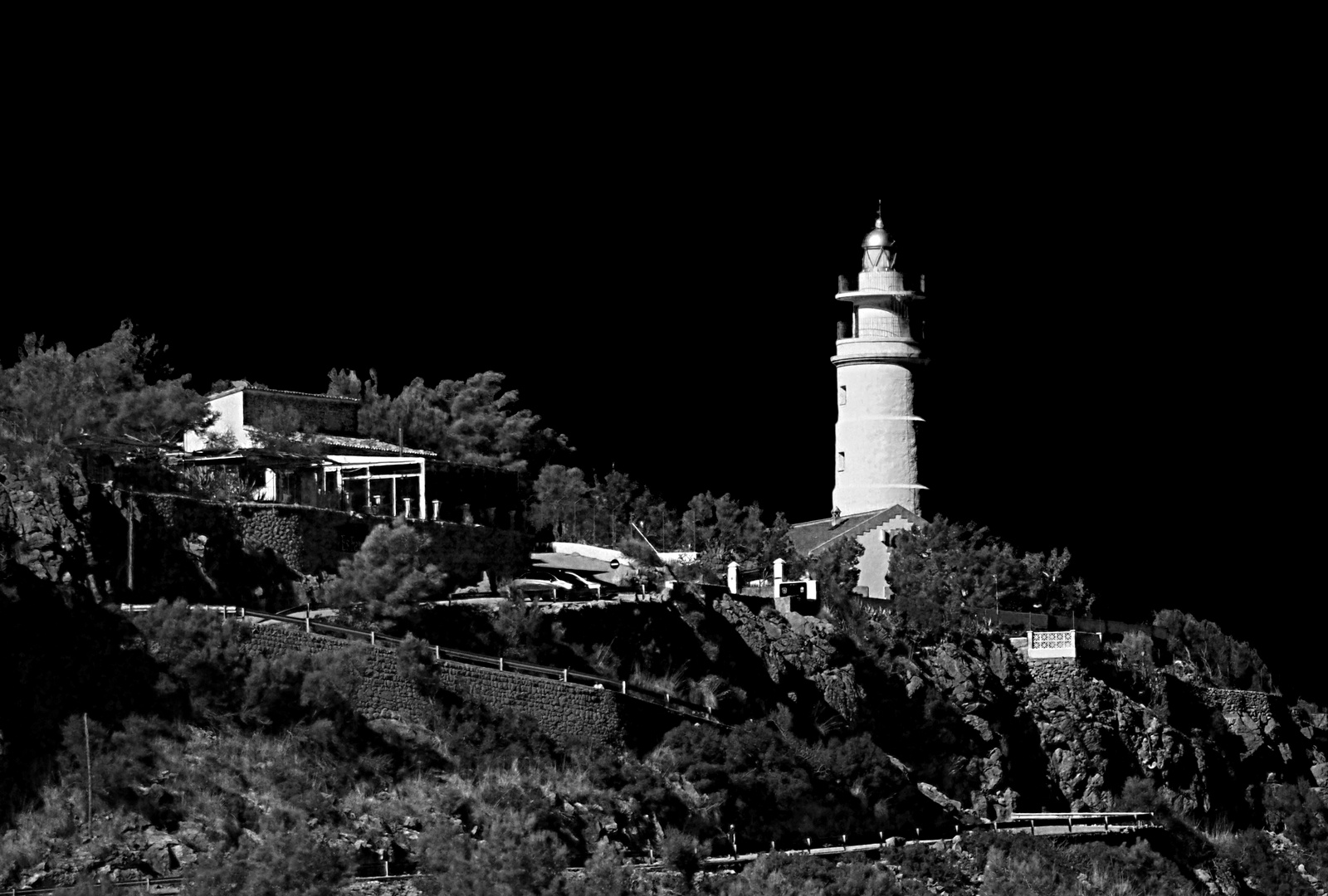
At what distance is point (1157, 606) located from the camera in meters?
101

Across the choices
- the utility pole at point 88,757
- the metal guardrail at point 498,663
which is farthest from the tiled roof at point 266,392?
the utility pole at point 88,757

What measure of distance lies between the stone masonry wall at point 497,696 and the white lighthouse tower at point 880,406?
29781 mm

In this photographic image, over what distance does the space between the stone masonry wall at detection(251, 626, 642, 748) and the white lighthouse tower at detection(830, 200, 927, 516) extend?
29.8 m

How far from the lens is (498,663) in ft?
197

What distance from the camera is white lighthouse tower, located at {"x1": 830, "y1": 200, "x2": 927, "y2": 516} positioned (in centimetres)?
9031

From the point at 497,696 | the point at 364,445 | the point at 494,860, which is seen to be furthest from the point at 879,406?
the point at 494,860

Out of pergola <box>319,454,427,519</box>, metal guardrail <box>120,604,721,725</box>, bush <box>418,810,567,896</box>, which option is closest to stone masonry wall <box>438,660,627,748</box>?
metal guardrail <box>120,604,721,725</box>

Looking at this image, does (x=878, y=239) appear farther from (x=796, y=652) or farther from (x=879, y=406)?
(x=796, y=652)

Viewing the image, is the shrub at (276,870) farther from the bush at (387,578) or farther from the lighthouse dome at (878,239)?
the lighthouse dome at (878,239)

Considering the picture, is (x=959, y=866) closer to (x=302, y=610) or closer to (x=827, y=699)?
(x=827, y=699)

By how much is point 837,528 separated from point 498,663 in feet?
92.6

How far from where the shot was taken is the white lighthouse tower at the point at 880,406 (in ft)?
296

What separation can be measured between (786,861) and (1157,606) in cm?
4485

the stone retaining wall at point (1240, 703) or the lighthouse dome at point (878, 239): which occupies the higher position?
the lighthouse dome at point (878, 239)
